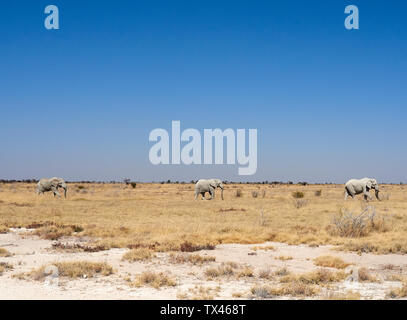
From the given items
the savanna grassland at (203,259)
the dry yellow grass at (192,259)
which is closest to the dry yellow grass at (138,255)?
the savanna grassland at (203,259)

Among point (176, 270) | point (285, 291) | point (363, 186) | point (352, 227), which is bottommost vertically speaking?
point (176, 270)

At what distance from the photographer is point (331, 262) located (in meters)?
11.4

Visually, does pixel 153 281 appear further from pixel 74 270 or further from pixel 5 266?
pixel 5 266

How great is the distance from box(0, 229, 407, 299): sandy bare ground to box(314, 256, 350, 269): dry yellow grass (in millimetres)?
233

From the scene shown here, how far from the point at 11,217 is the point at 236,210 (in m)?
12.5

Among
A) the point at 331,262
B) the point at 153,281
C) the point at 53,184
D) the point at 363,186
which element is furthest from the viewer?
the point at 53,184

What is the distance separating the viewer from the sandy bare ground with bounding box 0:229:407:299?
8.56m

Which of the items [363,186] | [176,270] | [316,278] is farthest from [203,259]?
[363,186]

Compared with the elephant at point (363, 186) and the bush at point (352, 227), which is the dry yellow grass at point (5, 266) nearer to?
the bush at point (352, 227)

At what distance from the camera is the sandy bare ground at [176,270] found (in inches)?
337

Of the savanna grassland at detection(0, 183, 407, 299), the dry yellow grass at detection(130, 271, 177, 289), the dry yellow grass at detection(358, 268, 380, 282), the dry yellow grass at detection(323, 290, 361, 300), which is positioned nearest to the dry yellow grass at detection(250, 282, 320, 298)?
the savanna grassland at detection(0, 183, 407, 299)

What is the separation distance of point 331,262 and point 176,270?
154 inches
